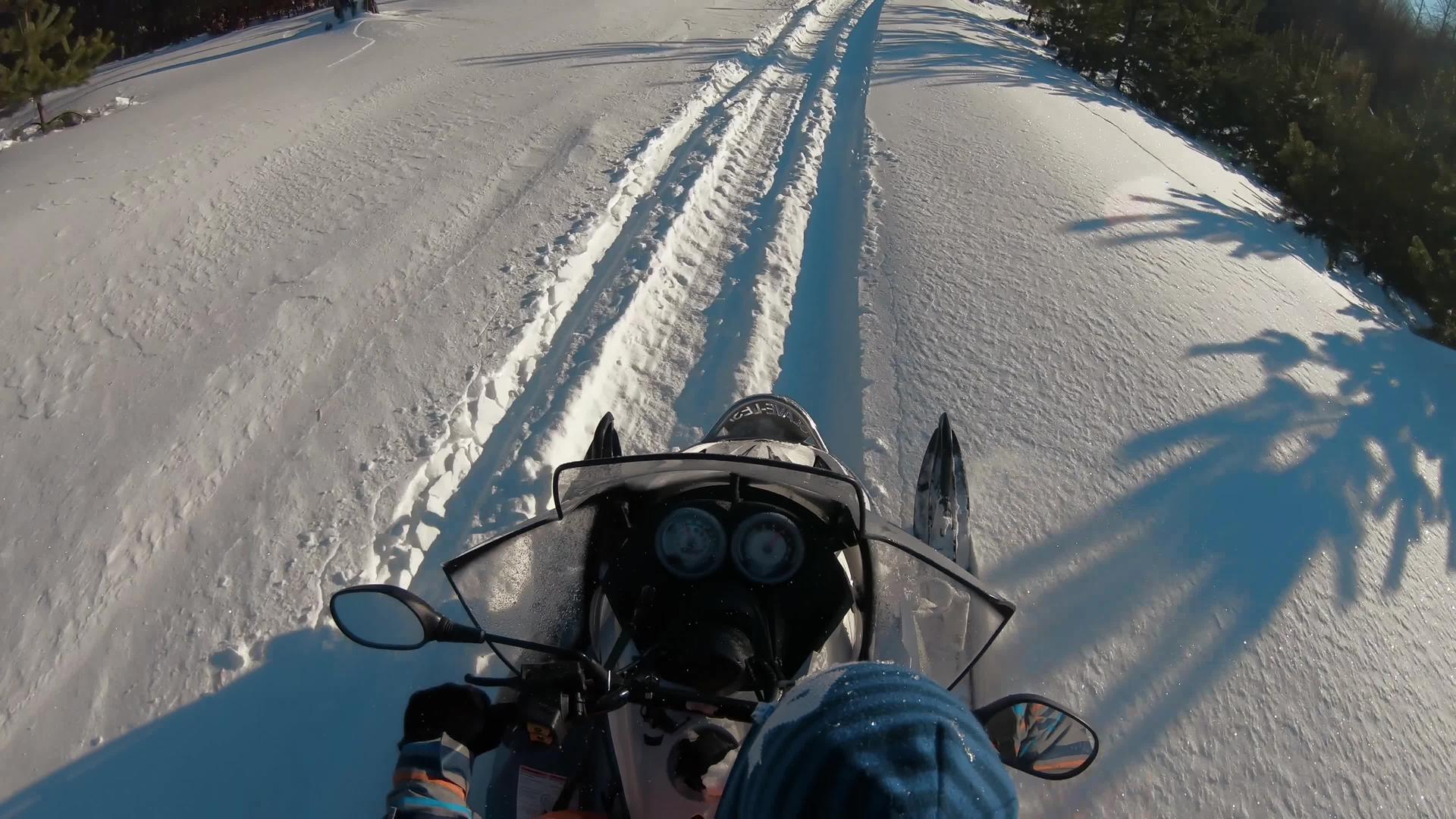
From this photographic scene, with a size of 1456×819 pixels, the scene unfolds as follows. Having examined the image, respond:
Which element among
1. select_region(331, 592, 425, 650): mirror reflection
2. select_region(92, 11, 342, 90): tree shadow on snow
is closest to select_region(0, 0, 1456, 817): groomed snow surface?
select_region(331, 592, 425, 650): mirror reflection

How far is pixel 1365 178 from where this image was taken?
870 centimetres

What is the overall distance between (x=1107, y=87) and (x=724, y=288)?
1333cm

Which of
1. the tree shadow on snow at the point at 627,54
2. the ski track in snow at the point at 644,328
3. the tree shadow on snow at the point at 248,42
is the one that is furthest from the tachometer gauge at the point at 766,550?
the tree shadow on snow at the point at 248,42

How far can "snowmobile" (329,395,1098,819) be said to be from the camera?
165cm

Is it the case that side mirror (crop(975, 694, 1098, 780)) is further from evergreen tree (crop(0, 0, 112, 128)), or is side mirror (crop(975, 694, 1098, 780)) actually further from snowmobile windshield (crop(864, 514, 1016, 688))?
evergreen tree (crop(0, 0, 112, 128))

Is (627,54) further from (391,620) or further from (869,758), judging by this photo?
(869,758)

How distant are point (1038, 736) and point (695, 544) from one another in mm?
841

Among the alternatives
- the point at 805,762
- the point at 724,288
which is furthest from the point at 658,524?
the point at 724,288

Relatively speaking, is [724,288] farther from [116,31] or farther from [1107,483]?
[116,31]

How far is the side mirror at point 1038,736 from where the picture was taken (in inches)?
65.1

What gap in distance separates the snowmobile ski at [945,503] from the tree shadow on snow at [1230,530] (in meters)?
0.30

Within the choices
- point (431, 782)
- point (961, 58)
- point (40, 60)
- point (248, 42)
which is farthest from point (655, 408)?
point (248, 42)

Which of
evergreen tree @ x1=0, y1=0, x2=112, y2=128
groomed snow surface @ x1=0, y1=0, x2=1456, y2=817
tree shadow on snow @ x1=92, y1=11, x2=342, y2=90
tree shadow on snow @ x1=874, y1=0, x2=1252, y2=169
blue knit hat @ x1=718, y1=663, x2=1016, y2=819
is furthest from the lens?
tree shadow on snow @ x1=92, y1=11, x2=342, y2=90

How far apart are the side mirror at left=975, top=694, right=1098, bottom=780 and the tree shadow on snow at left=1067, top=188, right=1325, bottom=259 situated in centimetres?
502
